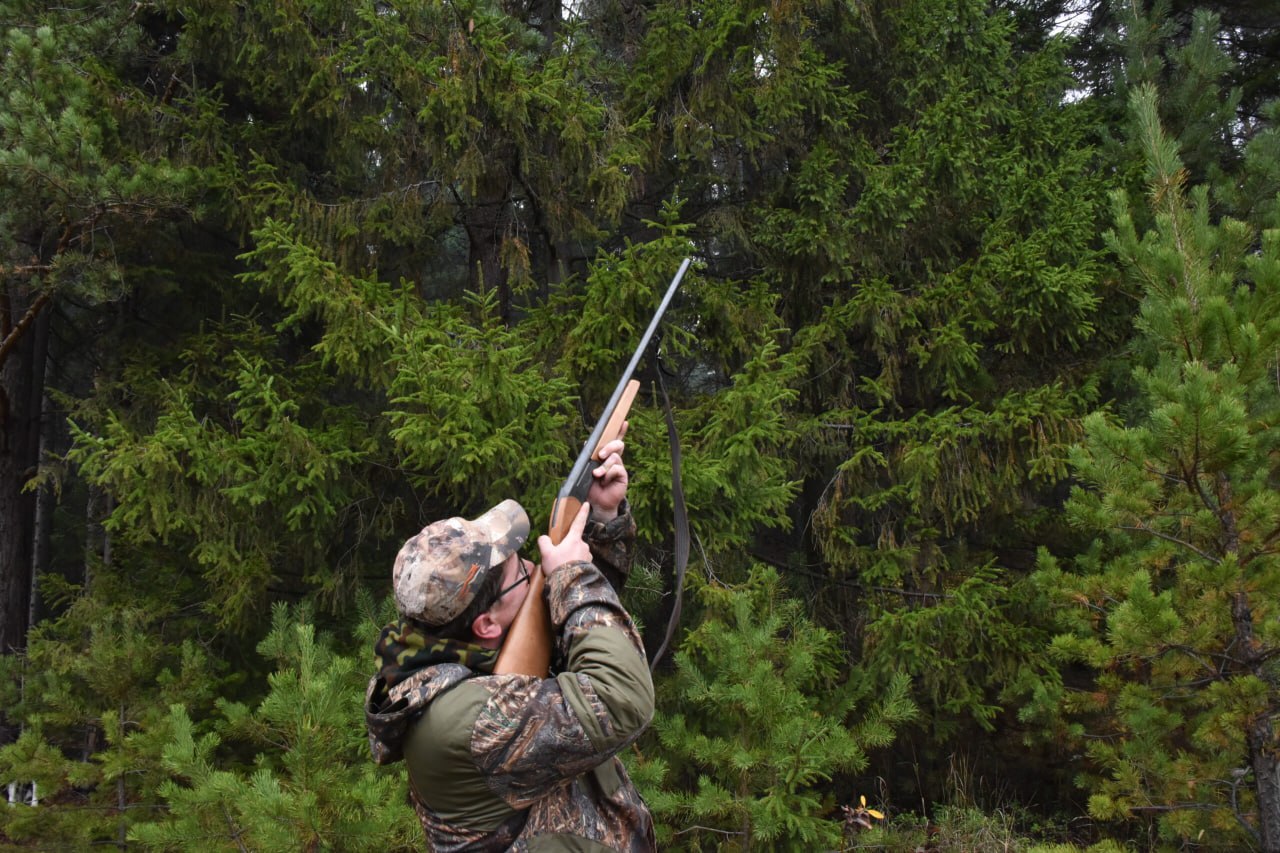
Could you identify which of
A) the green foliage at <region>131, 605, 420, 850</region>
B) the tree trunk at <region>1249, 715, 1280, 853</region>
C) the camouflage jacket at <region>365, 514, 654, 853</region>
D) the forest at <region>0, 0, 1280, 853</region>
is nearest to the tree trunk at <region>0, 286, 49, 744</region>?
the forest at <region>0, 0, 1280, 853</region>

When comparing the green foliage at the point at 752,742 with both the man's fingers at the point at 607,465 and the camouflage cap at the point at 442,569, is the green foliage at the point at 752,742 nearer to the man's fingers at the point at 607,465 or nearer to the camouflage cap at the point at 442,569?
the man's fingers at the point at 607,465

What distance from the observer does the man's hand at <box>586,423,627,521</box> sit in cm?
245

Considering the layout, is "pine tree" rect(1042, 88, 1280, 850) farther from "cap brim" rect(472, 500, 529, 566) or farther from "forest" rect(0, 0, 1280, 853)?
"cap brim" rect(472, 500, 529, 566)

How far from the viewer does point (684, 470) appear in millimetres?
4559

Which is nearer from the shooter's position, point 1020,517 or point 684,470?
point 684,470

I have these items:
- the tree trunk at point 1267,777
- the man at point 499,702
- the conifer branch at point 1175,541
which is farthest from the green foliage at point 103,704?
the tree trunk at point 1267,777

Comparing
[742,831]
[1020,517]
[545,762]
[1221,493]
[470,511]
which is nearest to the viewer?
[545,762]

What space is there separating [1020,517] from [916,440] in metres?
1.44

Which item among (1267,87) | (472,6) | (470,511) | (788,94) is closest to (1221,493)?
(788,94)

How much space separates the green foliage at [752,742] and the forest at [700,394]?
3 centimetres

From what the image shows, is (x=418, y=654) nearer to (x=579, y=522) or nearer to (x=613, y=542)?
(x=579, y=522)

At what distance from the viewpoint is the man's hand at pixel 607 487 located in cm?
245

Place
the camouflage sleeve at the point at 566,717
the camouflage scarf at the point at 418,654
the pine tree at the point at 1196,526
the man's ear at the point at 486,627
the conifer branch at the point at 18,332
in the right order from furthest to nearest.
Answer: the conifer branch at the point at 18,332 → the pine tree at the point at 1196,526 → the man's ear at the point at 486,627 → the camouflage scarf at the point at 418,654 → the camouflage sleeve at the point at 566,717

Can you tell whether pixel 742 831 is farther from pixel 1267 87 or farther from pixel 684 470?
pixel 1267 87
